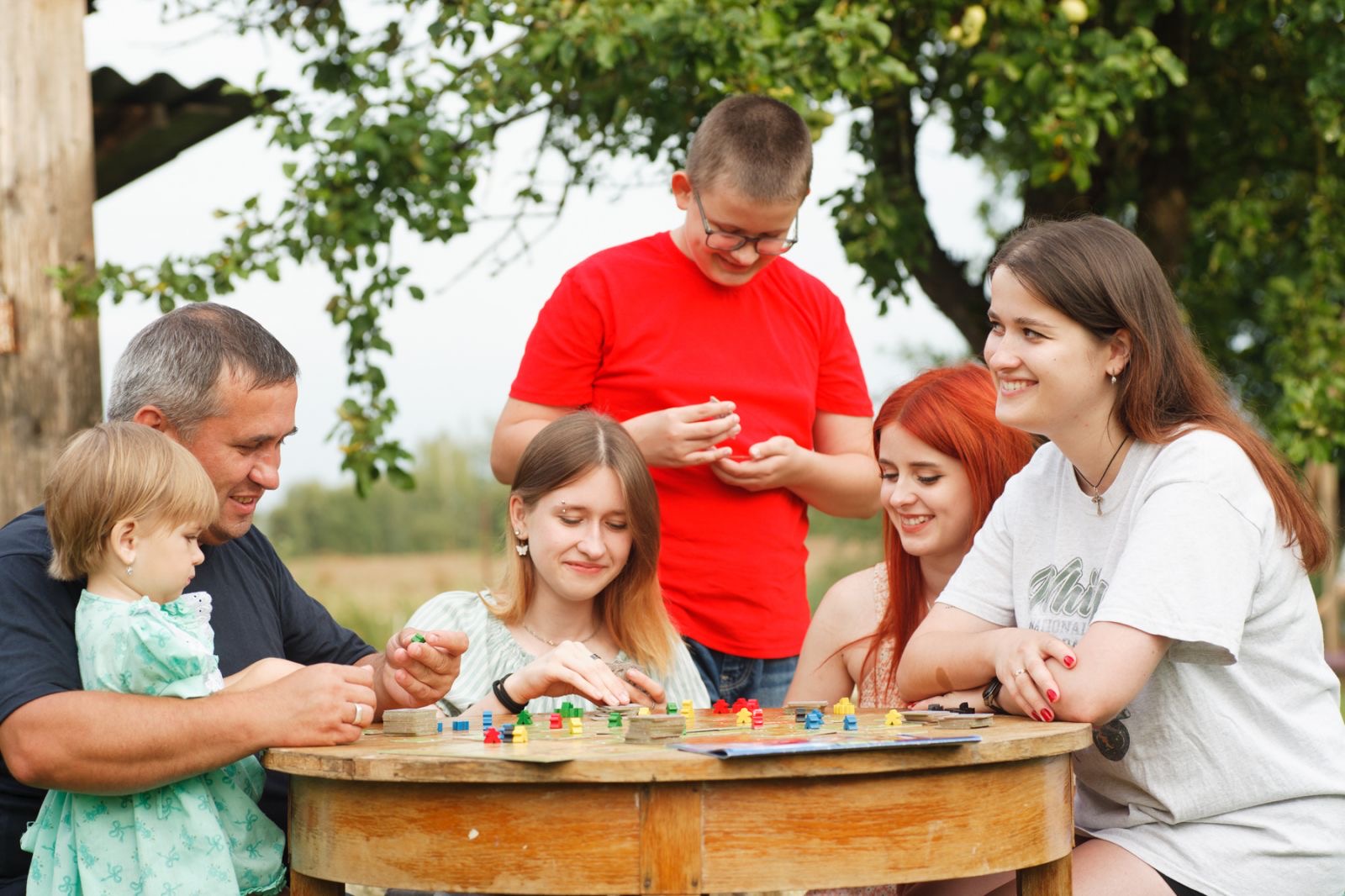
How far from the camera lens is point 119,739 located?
2402mm

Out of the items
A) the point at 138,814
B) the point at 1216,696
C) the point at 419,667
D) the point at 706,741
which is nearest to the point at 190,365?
the point at 419,667

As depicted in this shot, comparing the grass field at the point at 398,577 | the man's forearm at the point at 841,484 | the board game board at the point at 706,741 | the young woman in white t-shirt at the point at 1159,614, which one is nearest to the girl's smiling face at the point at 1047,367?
the young woman in white t-shirt at the point at 1159,614

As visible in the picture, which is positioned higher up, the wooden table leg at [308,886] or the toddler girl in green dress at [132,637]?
the toddler girl in green dress at [132,637]

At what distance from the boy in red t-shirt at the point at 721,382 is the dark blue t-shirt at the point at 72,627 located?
0.79 metres

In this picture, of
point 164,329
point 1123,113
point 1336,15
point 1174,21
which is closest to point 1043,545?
point 164,329

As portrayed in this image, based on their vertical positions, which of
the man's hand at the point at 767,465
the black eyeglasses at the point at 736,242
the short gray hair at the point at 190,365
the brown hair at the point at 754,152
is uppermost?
the brown hair at the point at 754,152

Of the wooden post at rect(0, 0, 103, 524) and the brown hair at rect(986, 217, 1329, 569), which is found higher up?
the wooden post at rect(0, 0, 103, 524)

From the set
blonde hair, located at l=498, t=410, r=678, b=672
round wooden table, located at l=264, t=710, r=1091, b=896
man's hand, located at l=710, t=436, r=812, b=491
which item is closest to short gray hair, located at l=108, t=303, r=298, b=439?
blonde hair, located at l=498, t=410, r=678, b=672

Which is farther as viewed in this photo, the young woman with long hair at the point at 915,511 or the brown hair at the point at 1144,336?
the young woman with long hair at the point at 915,511

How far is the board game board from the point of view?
215cm

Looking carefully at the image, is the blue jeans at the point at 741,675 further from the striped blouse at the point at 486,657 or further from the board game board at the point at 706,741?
the board game board at the point at 706,741

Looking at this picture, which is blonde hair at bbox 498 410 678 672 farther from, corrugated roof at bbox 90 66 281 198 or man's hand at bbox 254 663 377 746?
corrugated roof at bbox 90 66 281 198

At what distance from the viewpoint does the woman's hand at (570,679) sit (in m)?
2.96

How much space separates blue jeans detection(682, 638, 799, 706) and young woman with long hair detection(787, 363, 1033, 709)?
0.73 ft
